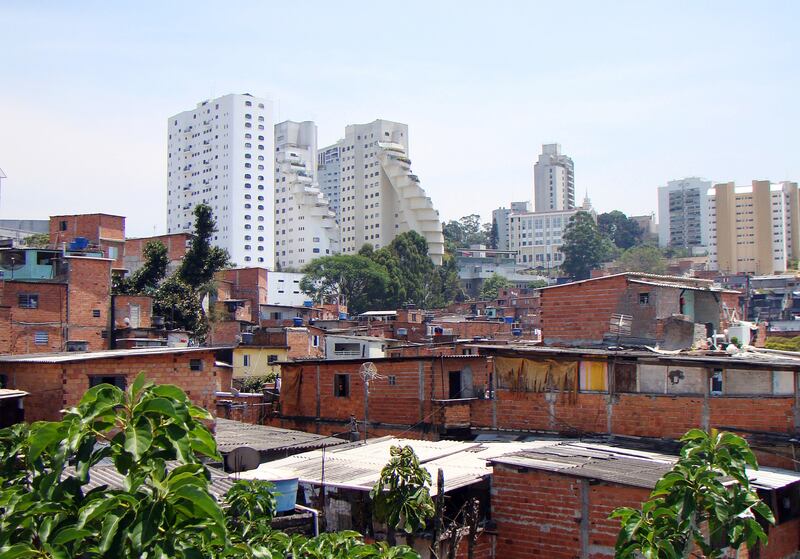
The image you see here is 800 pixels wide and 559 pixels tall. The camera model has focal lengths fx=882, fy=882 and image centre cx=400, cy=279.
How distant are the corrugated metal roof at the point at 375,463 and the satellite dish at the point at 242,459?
0.19 metres

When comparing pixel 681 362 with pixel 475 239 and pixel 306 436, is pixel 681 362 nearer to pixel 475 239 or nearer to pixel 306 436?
pixel 306 436

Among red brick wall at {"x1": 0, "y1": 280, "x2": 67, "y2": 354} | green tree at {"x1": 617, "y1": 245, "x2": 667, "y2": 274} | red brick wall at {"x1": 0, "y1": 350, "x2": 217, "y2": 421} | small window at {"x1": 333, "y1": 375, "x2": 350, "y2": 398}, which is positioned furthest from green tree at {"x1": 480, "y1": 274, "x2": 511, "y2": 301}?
red brick wall at {"x1": 0, "y1": 350, "x2": 217, "y2": 421}

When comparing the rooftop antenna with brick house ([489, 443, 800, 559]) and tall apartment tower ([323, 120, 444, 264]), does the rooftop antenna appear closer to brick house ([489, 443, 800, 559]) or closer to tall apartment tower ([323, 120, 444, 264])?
brick house ([489, 443, 800, 559])

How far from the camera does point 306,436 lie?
2017cm

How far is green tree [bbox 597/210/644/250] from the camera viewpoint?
14450 centimetres

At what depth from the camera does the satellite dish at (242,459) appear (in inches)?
556

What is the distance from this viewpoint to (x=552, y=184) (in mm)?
174625

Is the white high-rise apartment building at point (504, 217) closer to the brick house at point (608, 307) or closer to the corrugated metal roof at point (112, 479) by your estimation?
the brick house at point (608, 307)

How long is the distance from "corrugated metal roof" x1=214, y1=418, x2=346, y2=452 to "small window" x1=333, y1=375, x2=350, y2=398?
2621mm

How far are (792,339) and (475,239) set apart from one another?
99706mm

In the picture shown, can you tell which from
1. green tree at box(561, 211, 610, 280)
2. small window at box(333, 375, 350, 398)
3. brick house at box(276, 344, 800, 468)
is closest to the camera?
brick house at box(276, 344, 800, 468)

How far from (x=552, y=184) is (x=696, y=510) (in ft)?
562

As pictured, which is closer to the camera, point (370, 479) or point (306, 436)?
point (370, 479)

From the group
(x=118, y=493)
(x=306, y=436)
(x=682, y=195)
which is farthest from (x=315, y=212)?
(x=118, y=493)
